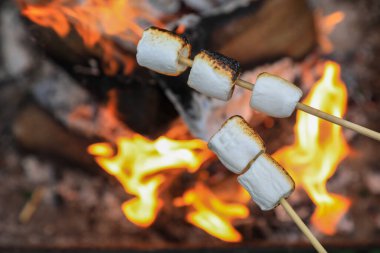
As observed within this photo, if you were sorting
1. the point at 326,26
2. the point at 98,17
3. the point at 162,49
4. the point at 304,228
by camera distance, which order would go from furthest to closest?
1. the point at 326,26
2. the point at 98,17
3. the point at 162,49
4. the point at 304,228

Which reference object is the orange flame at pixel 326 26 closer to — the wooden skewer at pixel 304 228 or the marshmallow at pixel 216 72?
the marshmallow at pixel 216 72

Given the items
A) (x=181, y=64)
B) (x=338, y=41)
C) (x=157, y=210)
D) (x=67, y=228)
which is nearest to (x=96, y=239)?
(x=67, y=228)

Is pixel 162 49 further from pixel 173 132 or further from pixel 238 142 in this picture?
pixel 173 132

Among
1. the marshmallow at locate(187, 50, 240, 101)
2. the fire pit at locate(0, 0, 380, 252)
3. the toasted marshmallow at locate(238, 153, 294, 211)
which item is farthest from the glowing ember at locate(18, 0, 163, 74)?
the toasted marshmallow at locate(238, 153, 294, 211)

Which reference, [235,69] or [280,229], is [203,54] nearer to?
[235,69]

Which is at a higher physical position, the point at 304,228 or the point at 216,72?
the point at 216,72

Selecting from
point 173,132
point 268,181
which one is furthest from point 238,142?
point 173,132

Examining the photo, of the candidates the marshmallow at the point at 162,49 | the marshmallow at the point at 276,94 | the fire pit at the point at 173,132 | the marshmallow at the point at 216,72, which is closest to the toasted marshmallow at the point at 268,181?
the marshmallow at the point at 276,94
